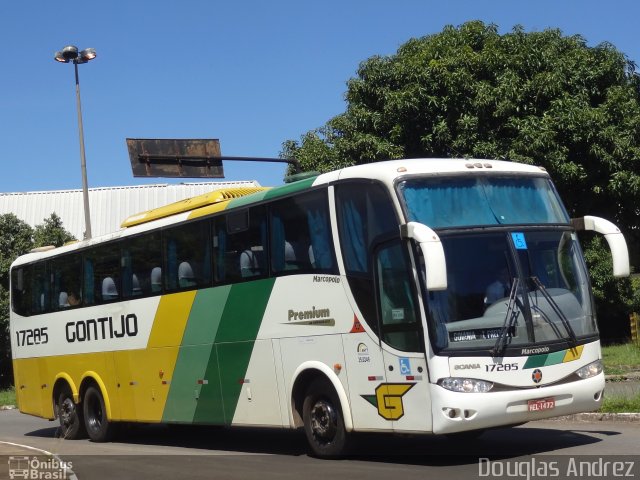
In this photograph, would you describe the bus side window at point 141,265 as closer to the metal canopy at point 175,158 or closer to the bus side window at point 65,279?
the bus side window at point 65,279

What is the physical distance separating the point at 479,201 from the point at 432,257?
5.42 feet

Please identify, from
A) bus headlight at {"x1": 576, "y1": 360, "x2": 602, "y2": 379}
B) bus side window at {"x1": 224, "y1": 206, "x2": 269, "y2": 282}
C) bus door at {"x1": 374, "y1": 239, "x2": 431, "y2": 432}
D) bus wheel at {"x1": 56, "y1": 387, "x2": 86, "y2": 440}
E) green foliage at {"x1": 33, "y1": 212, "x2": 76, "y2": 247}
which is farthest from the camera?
green foliage at {"x1": 33, "y1": 212, "x2": 76, "y2": 247}

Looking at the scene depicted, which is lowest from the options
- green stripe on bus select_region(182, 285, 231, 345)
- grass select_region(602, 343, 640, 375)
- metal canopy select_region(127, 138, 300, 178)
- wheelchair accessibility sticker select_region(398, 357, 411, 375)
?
grass select_region(602, 343, 640, 375)

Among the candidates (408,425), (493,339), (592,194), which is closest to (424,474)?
(408,425)

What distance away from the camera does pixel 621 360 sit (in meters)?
23.1

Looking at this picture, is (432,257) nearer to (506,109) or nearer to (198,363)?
(198,363)

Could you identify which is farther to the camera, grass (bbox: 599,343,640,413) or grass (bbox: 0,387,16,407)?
grass (bbox: 0,387,16,407)

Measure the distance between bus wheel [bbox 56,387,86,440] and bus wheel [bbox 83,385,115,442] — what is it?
1.16 feet

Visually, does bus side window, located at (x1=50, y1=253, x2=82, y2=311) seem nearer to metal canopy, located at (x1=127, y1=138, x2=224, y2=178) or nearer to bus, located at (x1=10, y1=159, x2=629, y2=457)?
bus, located at (x1=10, y1=159, x2=629, y2=457)

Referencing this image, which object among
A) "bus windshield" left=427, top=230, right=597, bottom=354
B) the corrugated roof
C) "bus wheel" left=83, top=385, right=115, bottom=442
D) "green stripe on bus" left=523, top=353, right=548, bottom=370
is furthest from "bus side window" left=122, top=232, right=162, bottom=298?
the corrugated roof

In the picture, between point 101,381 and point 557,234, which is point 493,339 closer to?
point 557,234

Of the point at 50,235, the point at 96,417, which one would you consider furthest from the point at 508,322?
the point at 50,235

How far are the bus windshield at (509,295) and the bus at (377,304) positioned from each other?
0.02 m

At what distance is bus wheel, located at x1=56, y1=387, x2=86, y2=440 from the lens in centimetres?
1828
